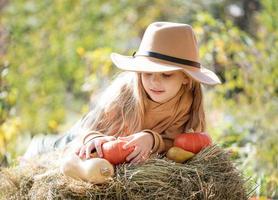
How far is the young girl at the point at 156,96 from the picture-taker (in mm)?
2930

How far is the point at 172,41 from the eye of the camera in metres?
2.96

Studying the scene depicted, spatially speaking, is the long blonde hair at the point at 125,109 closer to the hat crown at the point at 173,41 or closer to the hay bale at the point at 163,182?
the hat crown at the point at 173,41

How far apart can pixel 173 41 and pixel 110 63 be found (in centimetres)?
305

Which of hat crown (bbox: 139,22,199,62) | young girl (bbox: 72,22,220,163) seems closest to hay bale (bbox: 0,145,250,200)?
young girl (bbox: 72,22,220,163)

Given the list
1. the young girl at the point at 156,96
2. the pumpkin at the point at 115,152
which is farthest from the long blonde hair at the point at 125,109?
the pumpkin at the point at 115,152

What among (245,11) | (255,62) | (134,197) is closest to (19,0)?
(245,11)

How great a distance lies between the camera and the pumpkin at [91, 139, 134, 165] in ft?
A: 8.95

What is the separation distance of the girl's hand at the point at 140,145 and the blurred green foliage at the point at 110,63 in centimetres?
117

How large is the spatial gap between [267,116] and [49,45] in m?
3.77

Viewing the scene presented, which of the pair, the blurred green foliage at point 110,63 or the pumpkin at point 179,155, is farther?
the blurred green foliage at point 110,63

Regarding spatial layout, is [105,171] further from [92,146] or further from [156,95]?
[156,95]

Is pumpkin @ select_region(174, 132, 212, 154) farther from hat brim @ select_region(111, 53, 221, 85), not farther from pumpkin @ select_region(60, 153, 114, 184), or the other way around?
pumpkin @ select_region(60, 153, 114, 184)

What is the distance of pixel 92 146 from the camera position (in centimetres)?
281

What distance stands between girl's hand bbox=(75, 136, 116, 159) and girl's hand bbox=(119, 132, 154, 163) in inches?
2.9
